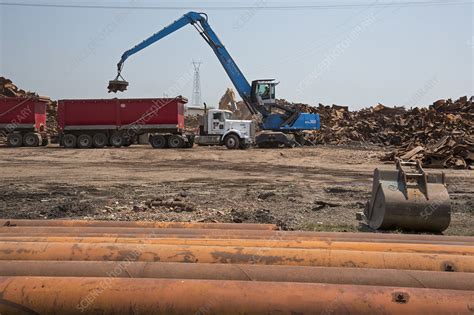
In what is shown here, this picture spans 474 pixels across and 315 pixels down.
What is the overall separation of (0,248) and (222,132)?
79.2 ft

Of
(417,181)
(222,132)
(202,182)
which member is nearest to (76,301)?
(417,181)

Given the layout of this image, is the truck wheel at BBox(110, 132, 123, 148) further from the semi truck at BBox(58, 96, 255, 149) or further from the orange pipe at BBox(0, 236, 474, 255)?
the orange pipe at BBox(0, 236, 474, 255)

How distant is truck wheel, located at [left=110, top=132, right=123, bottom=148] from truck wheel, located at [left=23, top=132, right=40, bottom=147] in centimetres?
490

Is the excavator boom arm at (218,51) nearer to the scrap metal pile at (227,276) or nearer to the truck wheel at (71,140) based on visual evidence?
the truck wheel at (71,140)

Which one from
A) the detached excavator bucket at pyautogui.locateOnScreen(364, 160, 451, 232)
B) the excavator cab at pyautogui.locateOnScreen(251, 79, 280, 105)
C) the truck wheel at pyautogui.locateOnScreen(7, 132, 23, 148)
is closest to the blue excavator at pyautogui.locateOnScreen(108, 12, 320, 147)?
the excavator cab at pyautogui.locateOnScreen(251, 79, 280, 105)

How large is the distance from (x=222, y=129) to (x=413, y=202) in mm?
21529

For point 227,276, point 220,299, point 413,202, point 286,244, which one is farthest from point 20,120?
point 220,299

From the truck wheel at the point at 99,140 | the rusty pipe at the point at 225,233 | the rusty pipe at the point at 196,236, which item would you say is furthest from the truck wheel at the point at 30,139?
the rusty pipe at the point at 196,236

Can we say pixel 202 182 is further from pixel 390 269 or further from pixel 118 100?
pixel 118 100

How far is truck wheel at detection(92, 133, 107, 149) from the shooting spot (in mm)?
28406

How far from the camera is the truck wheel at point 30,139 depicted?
94.9ft

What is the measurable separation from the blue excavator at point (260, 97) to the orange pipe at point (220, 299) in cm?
2548

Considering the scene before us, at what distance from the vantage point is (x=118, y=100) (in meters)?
28.0

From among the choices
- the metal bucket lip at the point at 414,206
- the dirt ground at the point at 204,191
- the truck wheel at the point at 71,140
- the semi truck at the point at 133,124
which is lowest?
the dirt ground at the point at 204,191
